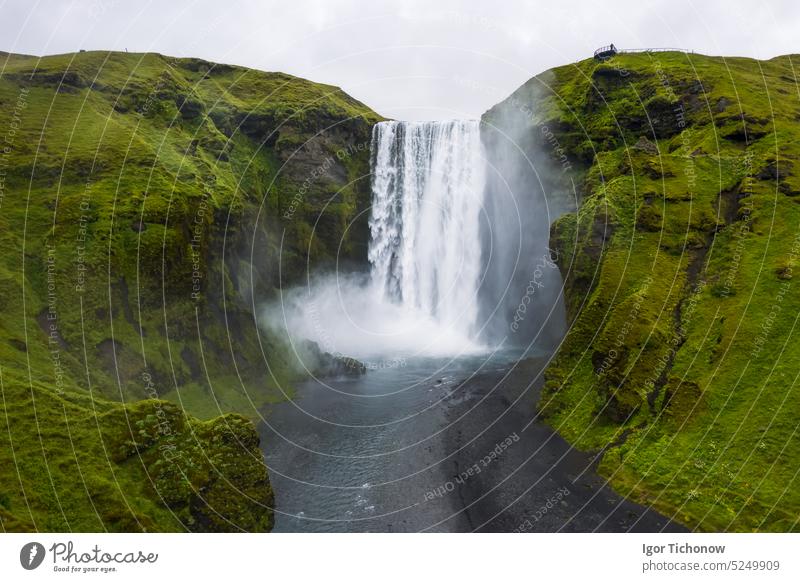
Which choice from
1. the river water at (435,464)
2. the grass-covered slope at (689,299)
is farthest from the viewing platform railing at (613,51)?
the river water at (435,464)

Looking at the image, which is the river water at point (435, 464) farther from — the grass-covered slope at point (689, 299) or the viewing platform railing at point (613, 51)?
the viewing platform railing at point (613, 51)

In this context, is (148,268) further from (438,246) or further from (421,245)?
(438,246)

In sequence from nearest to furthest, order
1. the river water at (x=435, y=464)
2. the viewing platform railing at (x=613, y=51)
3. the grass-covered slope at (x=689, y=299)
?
1. the grass-covered slope at (x=689, y=299)
2. the river water at (x=435, y=464)
3. the viewing platform railing at (x=613, y=51)

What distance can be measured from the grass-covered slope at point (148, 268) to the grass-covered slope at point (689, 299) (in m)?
17.6

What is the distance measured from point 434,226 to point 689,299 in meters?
33.0

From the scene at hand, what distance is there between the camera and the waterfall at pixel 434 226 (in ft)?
188

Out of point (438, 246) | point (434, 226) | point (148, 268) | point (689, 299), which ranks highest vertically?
point (434, 226)

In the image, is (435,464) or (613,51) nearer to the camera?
(435,464)

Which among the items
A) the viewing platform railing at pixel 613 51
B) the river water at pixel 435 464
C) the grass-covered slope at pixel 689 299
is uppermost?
the viewing platform railing at pixel 613 51

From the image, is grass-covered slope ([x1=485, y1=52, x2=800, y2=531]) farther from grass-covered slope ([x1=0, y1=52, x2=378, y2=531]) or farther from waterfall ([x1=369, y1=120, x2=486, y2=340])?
grass-covered slope ([x1=0, y1=52, x2=378, y2=531])

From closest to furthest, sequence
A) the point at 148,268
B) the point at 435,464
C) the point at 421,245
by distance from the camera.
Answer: the point at 435,464
the point at 148,268
the point at 421,245

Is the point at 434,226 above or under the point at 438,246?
above

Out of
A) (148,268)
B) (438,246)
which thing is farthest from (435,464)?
(438,246)

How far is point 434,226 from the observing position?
190 ft
